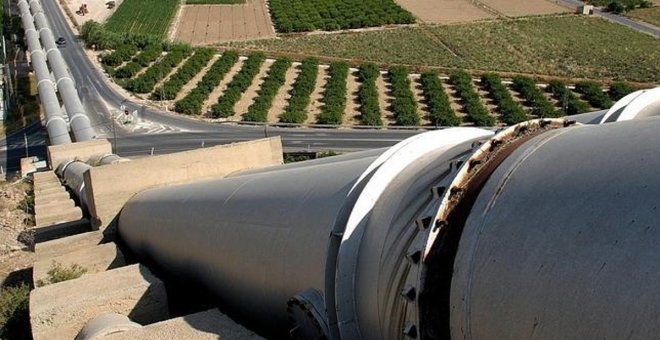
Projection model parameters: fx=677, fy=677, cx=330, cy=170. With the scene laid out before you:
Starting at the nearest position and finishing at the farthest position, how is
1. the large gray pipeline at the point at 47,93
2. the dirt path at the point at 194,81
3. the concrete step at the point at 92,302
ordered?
the concrete step at the point at 92,302
the large gray pipeline at the point at 47,93
the dirt path at the point at 194,81

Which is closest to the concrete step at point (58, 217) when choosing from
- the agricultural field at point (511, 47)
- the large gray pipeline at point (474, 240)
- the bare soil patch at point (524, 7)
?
the large gray pipeline at point (474, 240)

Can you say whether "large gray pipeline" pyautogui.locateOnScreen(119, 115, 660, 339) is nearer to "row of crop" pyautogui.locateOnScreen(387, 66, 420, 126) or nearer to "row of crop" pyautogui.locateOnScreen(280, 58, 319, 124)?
"row of crop" pyautogui.locateOnScreen(387, 66, 420, 126)

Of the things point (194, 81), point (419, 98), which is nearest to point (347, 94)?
point (419, 98)

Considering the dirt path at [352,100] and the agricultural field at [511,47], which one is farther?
the agricultural field at [511,47]

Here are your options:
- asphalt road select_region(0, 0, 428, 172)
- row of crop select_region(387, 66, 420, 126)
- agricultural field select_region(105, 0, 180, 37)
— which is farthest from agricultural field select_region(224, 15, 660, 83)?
asphalt road select_region(0, 0, 428, 172)

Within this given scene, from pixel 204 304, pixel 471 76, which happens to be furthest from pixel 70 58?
pixel 204 304

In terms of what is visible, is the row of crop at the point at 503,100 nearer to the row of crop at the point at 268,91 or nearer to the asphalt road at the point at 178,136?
the asphalt road at the point at 178,136

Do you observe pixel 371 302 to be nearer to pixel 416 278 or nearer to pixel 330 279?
pixel 330 279

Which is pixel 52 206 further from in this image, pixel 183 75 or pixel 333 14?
pixel 333 14
